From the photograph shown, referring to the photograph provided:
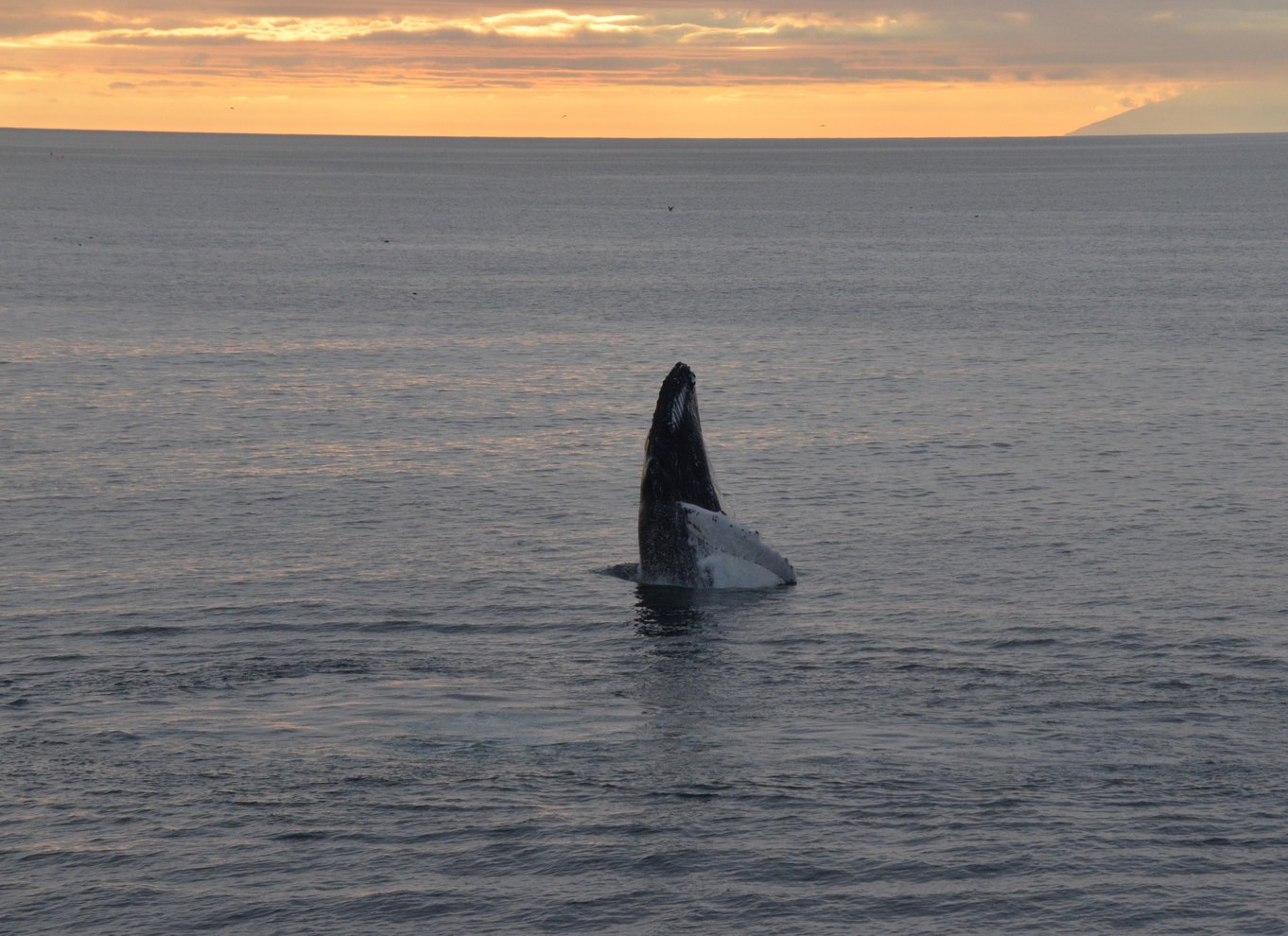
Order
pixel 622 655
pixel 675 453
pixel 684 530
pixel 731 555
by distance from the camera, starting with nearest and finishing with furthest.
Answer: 1. pixel 622 655
2. pixel 731 555
3. pixel 684 530
4. pixel 675 453

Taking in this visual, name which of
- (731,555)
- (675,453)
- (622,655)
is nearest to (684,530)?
(731,555)

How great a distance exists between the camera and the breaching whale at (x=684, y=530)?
156 feet

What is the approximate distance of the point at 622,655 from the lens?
41.3m

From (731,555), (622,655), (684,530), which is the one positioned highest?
(684,530)

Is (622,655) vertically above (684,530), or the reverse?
(684,530)

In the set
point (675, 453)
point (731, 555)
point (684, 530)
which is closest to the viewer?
point (731, 555)

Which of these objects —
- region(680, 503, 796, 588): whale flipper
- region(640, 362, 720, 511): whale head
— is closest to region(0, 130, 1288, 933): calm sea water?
region(680, 503, 796, 588): whale flipper

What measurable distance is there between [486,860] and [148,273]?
122495mm

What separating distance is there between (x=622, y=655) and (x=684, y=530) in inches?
292

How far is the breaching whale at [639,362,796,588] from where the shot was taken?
156 feet

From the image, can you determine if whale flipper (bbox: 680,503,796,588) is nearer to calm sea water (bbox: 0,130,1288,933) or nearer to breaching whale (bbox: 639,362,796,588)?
breaching whale (bbox: 639,362,796,588)

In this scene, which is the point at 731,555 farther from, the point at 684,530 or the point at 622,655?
the point at 622,655

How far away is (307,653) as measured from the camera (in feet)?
134

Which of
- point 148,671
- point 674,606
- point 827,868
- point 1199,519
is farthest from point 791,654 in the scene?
point 1199,519
